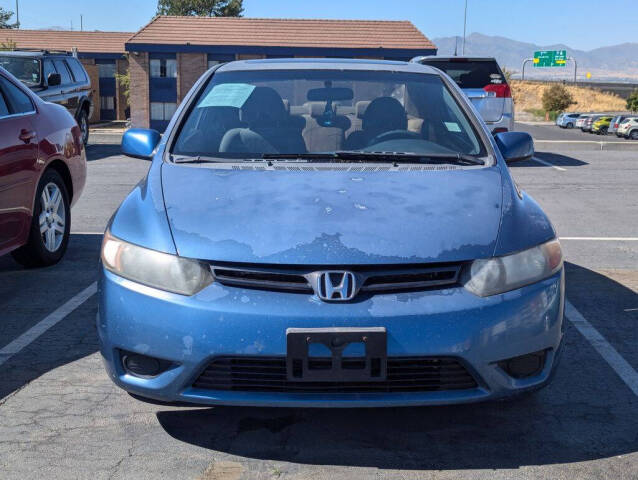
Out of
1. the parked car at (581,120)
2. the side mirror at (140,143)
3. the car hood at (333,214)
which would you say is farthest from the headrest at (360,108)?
the parked car at (581,120)

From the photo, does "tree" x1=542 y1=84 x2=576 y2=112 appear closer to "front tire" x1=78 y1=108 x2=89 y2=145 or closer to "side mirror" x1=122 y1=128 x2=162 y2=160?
"front tire" x1=78 y1=108 x2=89 y2=145

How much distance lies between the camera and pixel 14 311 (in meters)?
5.38

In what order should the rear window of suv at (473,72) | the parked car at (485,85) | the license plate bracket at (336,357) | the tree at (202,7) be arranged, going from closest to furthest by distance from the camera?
the license plate bracket at (336,357) < the parked car at (485,85) < the rear window of suv at (473,72) < the tree at (202,7)

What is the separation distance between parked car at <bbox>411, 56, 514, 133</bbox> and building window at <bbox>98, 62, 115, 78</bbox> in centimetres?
6663

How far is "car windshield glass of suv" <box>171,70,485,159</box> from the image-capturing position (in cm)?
439

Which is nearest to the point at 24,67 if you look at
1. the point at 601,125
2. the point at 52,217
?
the point at 52,217

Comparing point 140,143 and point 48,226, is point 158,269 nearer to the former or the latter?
point 140,143

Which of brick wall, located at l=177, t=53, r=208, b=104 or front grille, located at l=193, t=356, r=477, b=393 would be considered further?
brick wall, located at l=177, t=53, r=208, b=104

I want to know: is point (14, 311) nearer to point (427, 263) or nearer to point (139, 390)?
point (139, 390)

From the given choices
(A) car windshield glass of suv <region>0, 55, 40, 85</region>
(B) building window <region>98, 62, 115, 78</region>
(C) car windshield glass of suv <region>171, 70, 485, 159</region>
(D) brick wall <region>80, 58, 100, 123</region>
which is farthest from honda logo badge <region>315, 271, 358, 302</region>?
(B) building window <region>98, 62, 115, 78</region>

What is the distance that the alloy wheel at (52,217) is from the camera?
21.1ft

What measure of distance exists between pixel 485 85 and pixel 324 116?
35.6 ft

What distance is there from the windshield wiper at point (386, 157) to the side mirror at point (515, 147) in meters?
0.58

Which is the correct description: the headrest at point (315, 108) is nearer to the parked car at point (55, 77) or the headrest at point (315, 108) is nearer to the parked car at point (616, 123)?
the parked car at point (55, 77)
